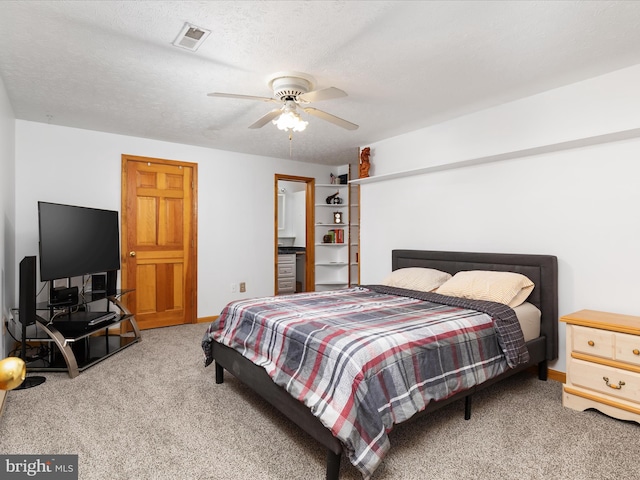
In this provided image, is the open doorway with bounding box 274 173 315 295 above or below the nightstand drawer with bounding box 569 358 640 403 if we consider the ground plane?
above

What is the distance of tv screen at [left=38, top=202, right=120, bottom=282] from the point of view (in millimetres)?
3223

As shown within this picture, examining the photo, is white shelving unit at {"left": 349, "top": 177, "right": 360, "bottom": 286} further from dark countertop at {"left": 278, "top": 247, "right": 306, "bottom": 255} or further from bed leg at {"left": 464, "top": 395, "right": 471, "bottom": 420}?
bed leg at {"left": 464, "top": 395, "right": 471, "bottom": 420}

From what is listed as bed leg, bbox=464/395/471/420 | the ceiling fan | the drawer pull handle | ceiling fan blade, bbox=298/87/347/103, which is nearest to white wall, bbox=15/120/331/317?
the ceiling fan

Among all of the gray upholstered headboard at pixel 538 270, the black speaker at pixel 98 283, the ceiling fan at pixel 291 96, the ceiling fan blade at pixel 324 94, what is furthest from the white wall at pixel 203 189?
the gray upholstered headboard at pixel 538 270

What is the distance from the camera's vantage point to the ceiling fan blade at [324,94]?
2.43m

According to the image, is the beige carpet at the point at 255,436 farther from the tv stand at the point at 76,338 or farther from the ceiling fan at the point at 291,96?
the ceiling fan at the point at 291,96

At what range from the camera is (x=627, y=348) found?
7.64 ft

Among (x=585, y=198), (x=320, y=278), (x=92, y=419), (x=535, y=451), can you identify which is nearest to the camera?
(x=535, y=451)

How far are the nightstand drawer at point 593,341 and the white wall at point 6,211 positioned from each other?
424cm

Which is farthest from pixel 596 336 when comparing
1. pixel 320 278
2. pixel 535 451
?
pixel 320 278

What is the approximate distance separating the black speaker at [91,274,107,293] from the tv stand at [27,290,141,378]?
3.1 inches

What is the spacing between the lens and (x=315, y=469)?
1.90 metres

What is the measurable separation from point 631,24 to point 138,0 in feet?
8.87

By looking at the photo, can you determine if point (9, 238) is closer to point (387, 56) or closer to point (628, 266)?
point (387, 56)
